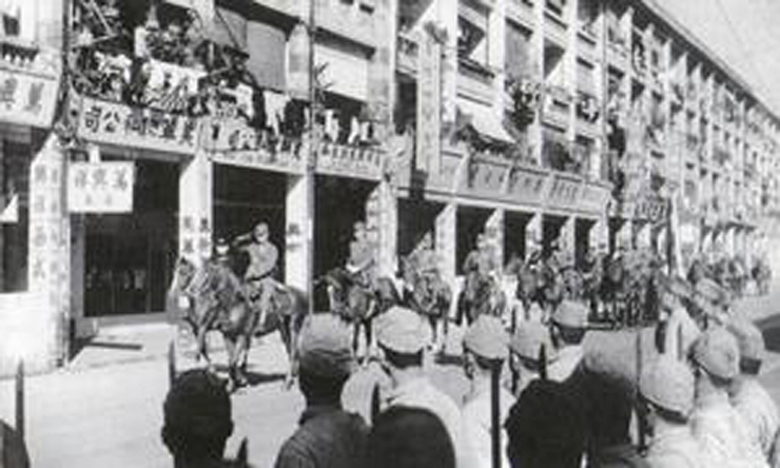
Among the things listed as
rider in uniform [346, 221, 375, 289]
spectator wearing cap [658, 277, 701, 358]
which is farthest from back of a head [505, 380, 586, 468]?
rider in uniform [346, 221, 375, 289]

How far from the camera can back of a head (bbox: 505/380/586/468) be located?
10.3 ft

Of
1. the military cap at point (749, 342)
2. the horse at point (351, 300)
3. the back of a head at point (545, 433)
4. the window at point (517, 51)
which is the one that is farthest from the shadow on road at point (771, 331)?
the back of a head at point (545, 433)

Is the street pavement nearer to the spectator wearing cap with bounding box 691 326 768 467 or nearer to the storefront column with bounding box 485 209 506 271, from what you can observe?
the spectator wearing cap with bounding box 691 326 768 467

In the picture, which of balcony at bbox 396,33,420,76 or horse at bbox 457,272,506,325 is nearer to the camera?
horse at bbox 457,272,506,325

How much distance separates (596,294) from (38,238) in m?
15.7

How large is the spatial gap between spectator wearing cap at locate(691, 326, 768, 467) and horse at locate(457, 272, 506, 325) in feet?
45.5

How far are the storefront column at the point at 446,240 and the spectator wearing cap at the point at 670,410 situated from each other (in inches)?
961

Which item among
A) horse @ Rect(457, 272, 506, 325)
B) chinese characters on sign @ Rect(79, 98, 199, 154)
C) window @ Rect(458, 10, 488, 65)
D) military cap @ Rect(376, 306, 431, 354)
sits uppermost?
window @ Rect(458, 10, 488, 65)

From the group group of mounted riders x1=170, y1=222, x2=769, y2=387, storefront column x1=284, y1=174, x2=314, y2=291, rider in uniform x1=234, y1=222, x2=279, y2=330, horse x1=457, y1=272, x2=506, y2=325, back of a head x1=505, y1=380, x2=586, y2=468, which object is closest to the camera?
back of a head x1=505, y1=380, x2=586, y2=468

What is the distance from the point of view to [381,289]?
704 inches

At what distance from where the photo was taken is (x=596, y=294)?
27078 millimetres

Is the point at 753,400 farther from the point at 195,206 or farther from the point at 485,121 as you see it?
the point at 485,121

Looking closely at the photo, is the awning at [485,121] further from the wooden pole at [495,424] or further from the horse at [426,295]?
the wooden pole at [495,424]

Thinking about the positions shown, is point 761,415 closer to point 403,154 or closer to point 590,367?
point 590,367
